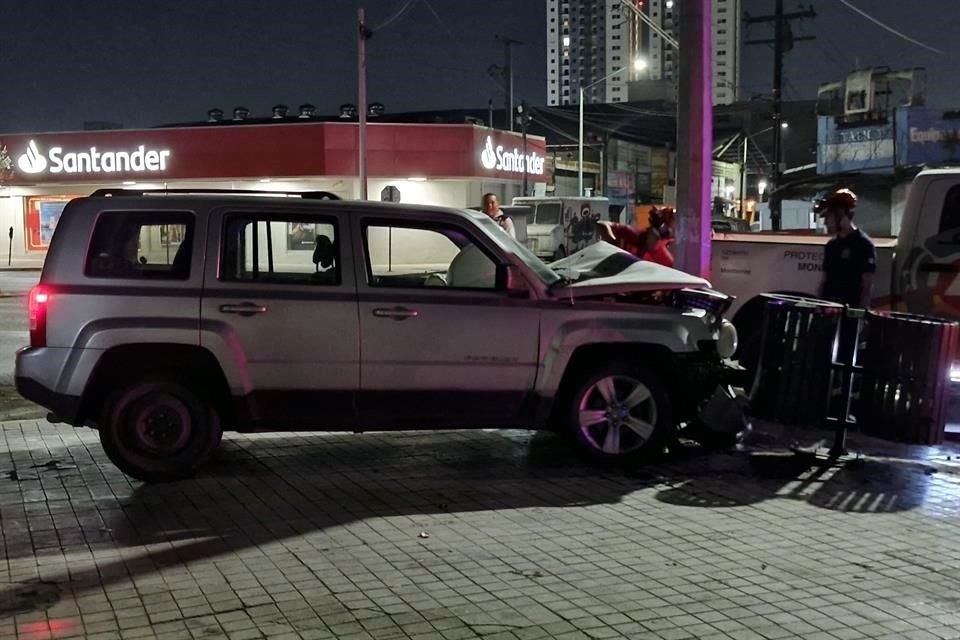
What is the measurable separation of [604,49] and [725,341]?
230ft

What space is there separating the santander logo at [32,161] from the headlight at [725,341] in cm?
3823

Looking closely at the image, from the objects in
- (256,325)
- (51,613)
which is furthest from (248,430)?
(51,613)

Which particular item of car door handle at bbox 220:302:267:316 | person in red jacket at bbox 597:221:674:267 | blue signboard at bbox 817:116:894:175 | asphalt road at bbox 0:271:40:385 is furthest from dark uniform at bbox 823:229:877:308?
blue signboard at bbox 817:116:894:175

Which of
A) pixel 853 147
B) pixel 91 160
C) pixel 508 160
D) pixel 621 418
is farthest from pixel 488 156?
pixel 621 418

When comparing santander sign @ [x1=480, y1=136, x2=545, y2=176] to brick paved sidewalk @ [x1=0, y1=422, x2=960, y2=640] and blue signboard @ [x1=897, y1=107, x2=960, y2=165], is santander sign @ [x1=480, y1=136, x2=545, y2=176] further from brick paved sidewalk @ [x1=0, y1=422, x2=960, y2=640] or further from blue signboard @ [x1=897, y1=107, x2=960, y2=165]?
brick paved sidewalk @ [x1=0, y1=422, x2=960, y2=640]

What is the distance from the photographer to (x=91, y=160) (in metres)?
39.8

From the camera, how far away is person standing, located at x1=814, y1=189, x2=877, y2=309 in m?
8.20

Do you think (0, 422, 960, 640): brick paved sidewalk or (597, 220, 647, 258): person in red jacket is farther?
(597, 220, 647, 258): person in red jacket

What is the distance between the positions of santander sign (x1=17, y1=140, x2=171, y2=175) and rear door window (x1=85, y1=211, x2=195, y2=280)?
111ft

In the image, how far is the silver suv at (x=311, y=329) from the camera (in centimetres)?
670

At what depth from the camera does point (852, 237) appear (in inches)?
325

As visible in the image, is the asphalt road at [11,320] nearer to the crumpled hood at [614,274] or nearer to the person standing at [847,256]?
the crumpled hood at [614,274]

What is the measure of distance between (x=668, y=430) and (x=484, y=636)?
129 inches

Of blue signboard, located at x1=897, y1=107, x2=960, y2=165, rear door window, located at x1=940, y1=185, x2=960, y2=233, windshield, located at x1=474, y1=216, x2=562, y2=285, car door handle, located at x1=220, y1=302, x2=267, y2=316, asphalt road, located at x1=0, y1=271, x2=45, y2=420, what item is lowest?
asphalt road, located at x1=0, y1=271, x2=45, y2=420
